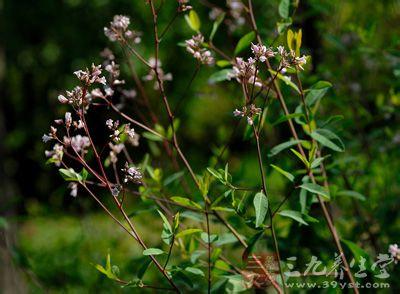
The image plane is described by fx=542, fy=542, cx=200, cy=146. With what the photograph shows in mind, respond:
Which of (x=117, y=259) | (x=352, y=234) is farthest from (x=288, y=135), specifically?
(x=117, y=259)

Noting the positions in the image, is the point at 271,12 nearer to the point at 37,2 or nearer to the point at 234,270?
the point at 234,270

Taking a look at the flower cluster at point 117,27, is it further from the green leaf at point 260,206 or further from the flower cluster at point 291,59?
the green leaf at point 260,206

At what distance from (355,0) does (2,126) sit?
4282 millimetres

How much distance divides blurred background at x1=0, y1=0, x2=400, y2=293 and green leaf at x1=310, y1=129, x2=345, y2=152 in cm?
28

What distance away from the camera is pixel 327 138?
6.56ft

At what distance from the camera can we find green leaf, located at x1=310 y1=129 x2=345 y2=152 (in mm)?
1945

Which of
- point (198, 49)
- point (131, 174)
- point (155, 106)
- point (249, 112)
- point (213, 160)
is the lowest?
point (155, 106)

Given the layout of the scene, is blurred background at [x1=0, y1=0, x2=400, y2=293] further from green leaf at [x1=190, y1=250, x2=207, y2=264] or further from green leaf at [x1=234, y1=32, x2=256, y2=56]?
green leaf at [x1=190, y1=250, x2=207, y2=264]

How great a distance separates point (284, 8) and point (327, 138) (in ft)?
1.83

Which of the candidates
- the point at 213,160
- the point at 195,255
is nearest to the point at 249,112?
the point at 195,255

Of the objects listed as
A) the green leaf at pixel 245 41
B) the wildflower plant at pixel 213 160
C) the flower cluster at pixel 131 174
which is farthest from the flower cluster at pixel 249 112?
the green leaf at pixel 245 41

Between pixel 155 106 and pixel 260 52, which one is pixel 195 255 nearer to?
pixel 260 52

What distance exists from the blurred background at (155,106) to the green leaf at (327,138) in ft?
0.92

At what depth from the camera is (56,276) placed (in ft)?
13.1
